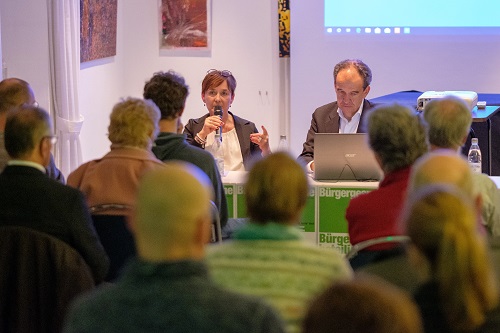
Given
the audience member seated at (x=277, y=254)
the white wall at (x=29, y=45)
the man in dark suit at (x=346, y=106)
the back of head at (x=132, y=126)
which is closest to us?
the audience member seated at (x=277, y=254)

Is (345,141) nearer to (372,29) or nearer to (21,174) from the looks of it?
(21,174)

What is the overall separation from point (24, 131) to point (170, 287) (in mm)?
1660

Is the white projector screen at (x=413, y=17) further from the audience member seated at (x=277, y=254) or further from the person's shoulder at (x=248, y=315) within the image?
the person's shoulder at (x=248, y=315)

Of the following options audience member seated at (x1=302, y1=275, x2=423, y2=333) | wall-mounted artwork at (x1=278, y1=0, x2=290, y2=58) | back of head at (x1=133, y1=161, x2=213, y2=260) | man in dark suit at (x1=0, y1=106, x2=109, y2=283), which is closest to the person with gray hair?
man in dark suit at (x1=0, y1=106, x2=109, y2=283)

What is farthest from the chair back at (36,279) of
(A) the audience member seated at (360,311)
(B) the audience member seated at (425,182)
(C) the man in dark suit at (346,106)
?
(C) the man in dark suit at (346,106)

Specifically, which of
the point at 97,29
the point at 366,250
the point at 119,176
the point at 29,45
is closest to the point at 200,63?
the point at 97,29

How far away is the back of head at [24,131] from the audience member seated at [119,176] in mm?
359

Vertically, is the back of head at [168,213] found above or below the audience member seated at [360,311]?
above

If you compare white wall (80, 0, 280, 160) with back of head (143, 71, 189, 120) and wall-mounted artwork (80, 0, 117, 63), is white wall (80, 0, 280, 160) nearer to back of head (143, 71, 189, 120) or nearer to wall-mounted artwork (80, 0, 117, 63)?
wall-mounted artwork (80, 0, 117, 63)

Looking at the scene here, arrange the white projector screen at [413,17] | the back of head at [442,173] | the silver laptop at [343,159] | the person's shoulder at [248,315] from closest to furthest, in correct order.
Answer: the person's shoulder at [248,315] < the back of head at [442,173] < the silver laptop at [343,159] < the white projector screen at [413,17]

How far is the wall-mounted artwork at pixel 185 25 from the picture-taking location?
9219mm

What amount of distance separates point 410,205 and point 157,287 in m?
0.58

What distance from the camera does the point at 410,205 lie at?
1978 mm

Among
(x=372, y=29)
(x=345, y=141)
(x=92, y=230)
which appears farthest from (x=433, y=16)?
(x=92, y=230)
